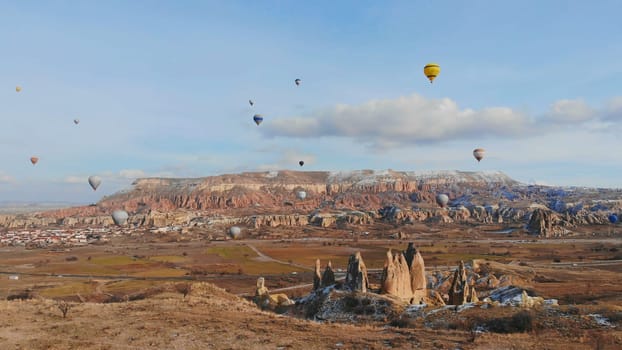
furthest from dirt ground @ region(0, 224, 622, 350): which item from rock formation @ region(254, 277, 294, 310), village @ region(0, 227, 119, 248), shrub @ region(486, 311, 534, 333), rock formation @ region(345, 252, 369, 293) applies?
village @ region(0, 227, 119, 248)

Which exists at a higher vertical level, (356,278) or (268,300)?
(356,278)

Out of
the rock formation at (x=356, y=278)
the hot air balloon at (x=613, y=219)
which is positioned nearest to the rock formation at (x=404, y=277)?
the rock formation at (x=356, y=278)

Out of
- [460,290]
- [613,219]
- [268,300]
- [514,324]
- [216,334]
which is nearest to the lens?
[216,334]

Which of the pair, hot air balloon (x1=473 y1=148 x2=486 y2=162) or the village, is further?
the village

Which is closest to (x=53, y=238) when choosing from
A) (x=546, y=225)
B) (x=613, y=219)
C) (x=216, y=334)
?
(x=216, y=334)

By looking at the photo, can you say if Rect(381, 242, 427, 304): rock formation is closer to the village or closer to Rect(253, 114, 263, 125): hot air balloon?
Rect(253, 114, 263, 125): hot air balloon

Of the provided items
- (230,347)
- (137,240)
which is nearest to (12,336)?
(230,347)

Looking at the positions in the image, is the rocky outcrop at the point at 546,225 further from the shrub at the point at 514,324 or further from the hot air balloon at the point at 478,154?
the shrub at the point at 514,324

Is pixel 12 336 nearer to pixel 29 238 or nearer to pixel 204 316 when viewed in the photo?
pixel 204 316

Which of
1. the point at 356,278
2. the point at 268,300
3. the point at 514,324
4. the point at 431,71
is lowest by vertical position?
the point at 268,300

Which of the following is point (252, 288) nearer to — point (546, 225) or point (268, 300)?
point (268, 300)
